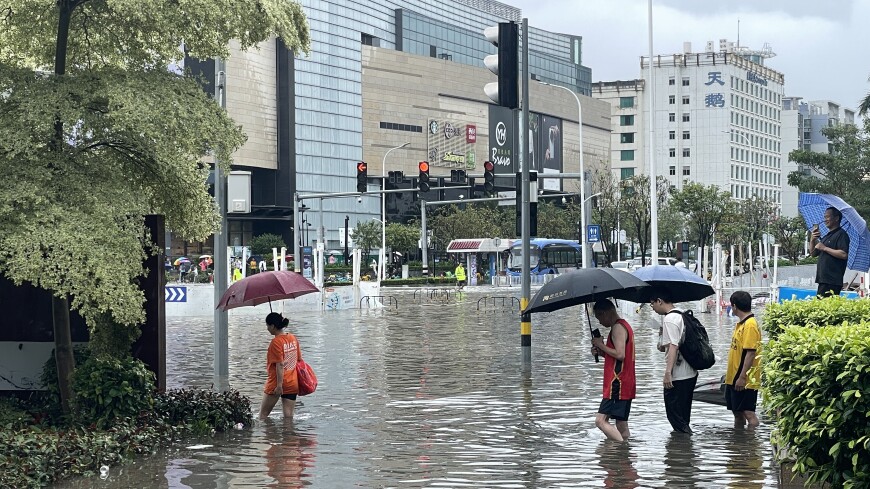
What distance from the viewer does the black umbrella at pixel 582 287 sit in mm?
12016

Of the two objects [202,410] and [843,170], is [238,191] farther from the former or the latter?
[843,170]

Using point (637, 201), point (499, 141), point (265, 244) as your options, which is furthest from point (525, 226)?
point (499, 141)

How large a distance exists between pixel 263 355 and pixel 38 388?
453 inches

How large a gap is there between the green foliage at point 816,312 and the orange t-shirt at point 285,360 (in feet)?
18.0

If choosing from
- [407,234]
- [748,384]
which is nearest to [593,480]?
[748,384]

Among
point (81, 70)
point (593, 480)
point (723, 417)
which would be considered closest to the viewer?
point (593, 480)

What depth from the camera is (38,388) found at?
13.8 meters

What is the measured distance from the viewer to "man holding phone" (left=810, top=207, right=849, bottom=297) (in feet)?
43.9

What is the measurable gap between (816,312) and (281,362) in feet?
20.8

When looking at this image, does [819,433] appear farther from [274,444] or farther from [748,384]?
[274,444]

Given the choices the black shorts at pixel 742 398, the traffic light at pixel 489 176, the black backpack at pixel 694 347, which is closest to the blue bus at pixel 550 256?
the traffic light at pixel 489 176

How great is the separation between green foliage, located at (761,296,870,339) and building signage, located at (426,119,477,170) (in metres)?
121

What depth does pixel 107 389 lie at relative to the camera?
12711 millimetres

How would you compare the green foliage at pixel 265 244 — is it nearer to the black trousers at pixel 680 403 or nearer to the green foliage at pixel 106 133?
the green foliage at pixel 106 133
